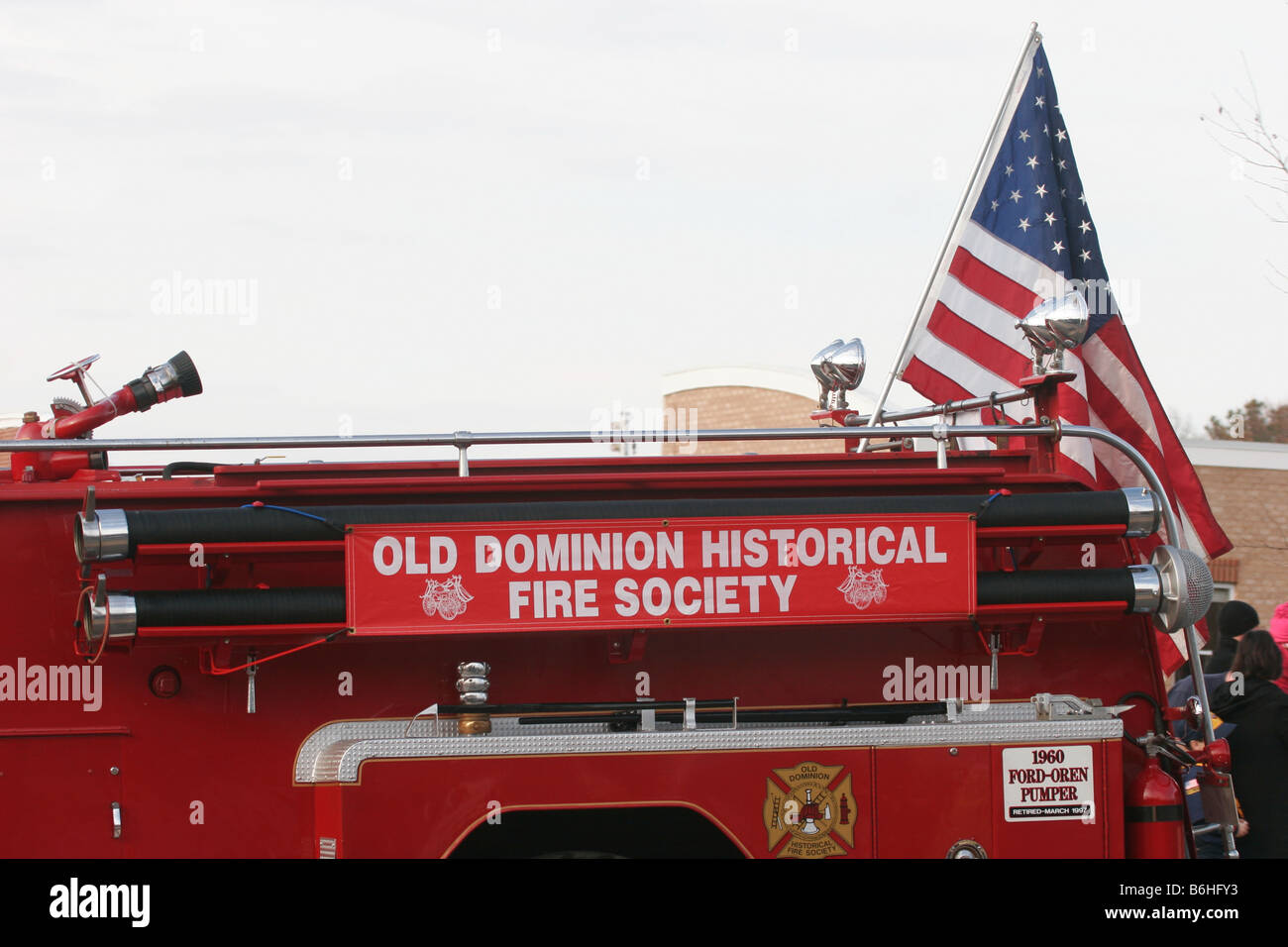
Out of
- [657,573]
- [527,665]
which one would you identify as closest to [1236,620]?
[657,573]

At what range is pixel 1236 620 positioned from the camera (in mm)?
6297

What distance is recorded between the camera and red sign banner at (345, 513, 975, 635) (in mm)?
4309

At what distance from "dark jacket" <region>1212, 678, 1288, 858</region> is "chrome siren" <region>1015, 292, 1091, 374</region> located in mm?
1658

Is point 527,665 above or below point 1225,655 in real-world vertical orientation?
above

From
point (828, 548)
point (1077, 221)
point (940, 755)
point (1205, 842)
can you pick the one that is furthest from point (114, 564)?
point (1077, 221)

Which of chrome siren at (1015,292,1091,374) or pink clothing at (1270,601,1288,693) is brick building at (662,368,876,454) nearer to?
pink clothing at (1270,601,1288,693)

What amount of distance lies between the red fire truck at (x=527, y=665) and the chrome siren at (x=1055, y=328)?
724 mm

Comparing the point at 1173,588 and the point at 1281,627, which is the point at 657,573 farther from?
the point at 1281,627

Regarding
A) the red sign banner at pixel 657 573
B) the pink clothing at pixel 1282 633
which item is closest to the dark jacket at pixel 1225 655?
the pink clothing at pixel 1282 633

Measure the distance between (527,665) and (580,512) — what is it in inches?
26.9

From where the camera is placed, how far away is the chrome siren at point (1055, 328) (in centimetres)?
503

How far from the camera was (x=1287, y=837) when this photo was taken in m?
5.20

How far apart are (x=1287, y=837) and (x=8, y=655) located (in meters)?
4.90
